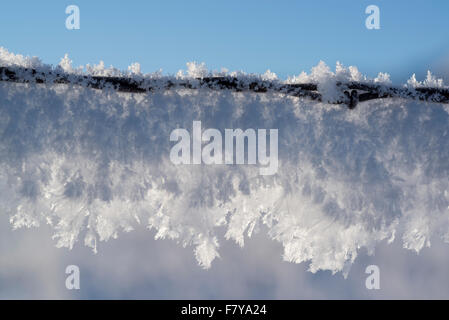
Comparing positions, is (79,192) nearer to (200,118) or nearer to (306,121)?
(200,118)

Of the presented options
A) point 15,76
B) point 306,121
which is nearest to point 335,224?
point 306,121

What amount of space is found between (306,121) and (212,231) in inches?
10.6

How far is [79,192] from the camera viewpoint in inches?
26.1

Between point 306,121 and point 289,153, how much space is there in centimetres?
7

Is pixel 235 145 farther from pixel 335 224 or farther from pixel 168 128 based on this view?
pixel 335 224

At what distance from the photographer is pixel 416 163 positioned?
703 mm

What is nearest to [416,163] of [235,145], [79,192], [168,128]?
[235,145]

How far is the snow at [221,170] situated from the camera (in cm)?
66

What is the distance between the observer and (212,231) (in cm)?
67

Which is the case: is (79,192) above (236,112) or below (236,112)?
below

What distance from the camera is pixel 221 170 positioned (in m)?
0.67

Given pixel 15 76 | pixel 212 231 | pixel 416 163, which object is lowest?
pixel 212 231

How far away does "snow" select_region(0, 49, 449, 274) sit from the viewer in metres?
0.66

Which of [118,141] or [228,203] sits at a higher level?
[118,141]
